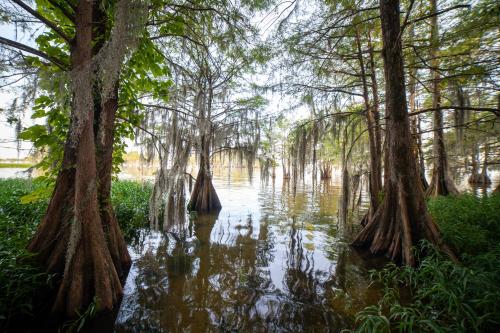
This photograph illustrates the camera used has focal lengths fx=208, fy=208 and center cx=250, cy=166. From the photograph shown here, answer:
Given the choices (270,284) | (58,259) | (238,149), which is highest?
(238,149)

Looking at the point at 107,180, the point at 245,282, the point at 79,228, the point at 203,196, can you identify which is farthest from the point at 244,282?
the point at 203,196

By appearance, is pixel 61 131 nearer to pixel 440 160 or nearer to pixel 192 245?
pixel 192 245

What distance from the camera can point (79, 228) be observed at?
8.71ft

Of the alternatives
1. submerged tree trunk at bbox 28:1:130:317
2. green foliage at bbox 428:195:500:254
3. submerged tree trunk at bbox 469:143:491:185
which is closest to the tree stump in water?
submerged tree trunk at bbox 28:1:130:317

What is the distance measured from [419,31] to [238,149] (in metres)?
7.33

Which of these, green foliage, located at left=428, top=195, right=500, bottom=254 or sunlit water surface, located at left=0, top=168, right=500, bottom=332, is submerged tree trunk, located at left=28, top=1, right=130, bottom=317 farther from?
green foliage, located at left=428, top=195, right=500, bottom=254

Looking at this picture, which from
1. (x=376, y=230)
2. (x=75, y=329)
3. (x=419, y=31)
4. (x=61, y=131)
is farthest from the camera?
(x=419, y=31)

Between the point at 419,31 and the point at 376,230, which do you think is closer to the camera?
the point at 376,230

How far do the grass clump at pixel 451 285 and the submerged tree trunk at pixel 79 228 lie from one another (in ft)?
10.7

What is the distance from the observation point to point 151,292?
3398 mm

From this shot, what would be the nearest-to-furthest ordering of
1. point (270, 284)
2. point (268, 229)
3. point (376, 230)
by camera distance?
point (270, 284)
point (376, 230)
point (268, 229)

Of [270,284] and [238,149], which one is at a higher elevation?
[238,149]

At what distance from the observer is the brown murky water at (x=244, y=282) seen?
2.81 meters

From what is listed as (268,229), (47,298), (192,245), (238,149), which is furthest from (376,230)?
(47,298)
